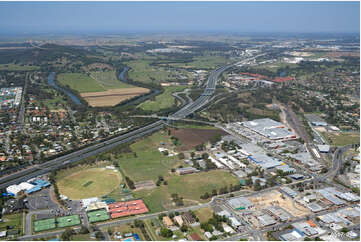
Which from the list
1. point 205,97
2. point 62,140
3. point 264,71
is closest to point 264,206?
point 62,140

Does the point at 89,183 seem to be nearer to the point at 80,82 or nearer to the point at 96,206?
the point at 96,206

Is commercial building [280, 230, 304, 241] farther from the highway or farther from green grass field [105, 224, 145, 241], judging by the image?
the highway

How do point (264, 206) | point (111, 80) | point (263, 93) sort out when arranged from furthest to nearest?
point (111, 80), point (263, 93), point (264, 206)

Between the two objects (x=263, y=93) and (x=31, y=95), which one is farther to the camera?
(x=263, y=93)

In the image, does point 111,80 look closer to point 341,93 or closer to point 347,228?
point 341,93

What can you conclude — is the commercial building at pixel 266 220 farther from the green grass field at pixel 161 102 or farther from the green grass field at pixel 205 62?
the green grass field at pixel 205 62

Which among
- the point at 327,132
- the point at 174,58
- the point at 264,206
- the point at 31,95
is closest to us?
the point at 264,206

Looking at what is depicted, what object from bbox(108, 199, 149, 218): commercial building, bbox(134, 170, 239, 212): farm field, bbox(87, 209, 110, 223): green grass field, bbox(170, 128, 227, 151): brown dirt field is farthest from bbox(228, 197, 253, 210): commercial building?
bbox(170, 128, 227, 151): brown dirt field

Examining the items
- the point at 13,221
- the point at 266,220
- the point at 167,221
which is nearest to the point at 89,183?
the point at 13,221
